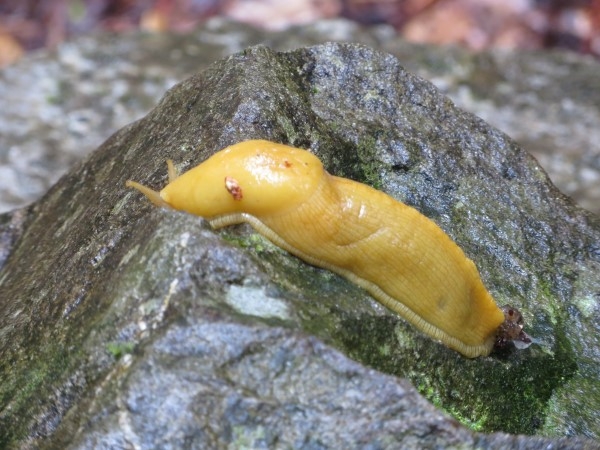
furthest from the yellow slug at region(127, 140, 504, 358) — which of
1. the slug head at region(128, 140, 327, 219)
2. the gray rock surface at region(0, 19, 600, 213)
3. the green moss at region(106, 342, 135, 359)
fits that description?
the gray rock surface at region(0, 19, 600, 213)

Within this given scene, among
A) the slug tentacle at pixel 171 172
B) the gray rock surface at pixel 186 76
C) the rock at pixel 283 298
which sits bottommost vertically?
the gray rock surface at pixel 186 76

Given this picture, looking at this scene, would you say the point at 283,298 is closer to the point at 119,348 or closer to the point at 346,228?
the point at 346,228

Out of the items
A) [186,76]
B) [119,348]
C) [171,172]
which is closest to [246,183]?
[171,172]

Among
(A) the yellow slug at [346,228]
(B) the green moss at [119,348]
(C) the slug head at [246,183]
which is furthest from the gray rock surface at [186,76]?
(B) the green moss at [119,348]

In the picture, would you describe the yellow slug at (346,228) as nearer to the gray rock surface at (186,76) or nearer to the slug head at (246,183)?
the slug head at (246,183)

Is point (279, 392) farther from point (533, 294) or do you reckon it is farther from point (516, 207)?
point (516, 207)

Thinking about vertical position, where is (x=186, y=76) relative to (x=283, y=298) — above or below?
below
